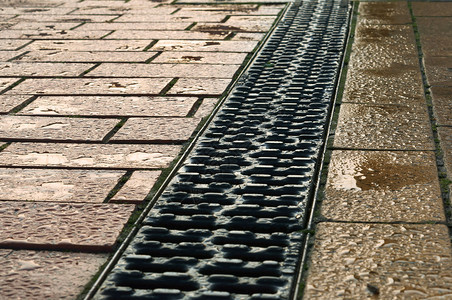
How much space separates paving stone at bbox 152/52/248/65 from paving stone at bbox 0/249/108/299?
308 centimetres

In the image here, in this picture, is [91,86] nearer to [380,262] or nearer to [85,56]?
[85,56]

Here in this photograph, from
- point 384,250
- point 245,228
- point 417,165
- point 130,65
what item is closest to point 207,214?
point 245,228

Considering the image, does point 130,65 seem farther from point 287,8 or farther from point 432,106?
point 287,8

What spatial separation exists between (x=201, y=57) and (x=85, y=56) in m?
0.93

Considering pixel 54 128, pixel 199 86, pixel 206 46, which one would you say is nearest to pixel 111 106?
pixel 54 128

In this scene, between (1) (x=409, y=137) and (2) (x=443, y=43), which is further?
(2) (x=443, y=43)

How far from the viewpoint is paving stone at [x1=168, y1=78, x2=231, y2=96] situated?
4625 mm

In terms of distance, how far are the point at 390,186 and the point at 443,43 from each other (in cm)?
306

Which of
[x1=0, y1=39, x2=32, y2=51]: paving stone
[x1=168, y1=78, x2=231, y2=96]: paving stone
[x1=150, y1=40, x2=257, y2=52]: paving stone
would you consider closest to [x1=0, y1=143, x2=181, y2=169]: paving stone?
[x1=168, y1=78, x2=231, y2=96]: paving stone

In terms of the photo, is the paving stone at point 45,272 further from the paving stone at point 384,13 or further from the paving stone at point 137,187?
the paving stone at point 384,13

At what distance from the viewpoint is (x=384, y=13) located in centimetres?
723

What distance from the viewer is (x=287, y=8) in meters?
7.79

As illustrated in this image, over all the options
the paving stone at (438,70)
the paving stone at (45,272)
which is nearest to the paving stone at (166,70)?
the paving stone at (438,70)

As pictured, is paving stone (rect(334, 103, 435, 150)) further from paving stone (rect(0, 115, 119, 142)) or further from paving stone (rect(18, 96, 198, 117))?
paving stone (rect(0, 115, 119, 142))
